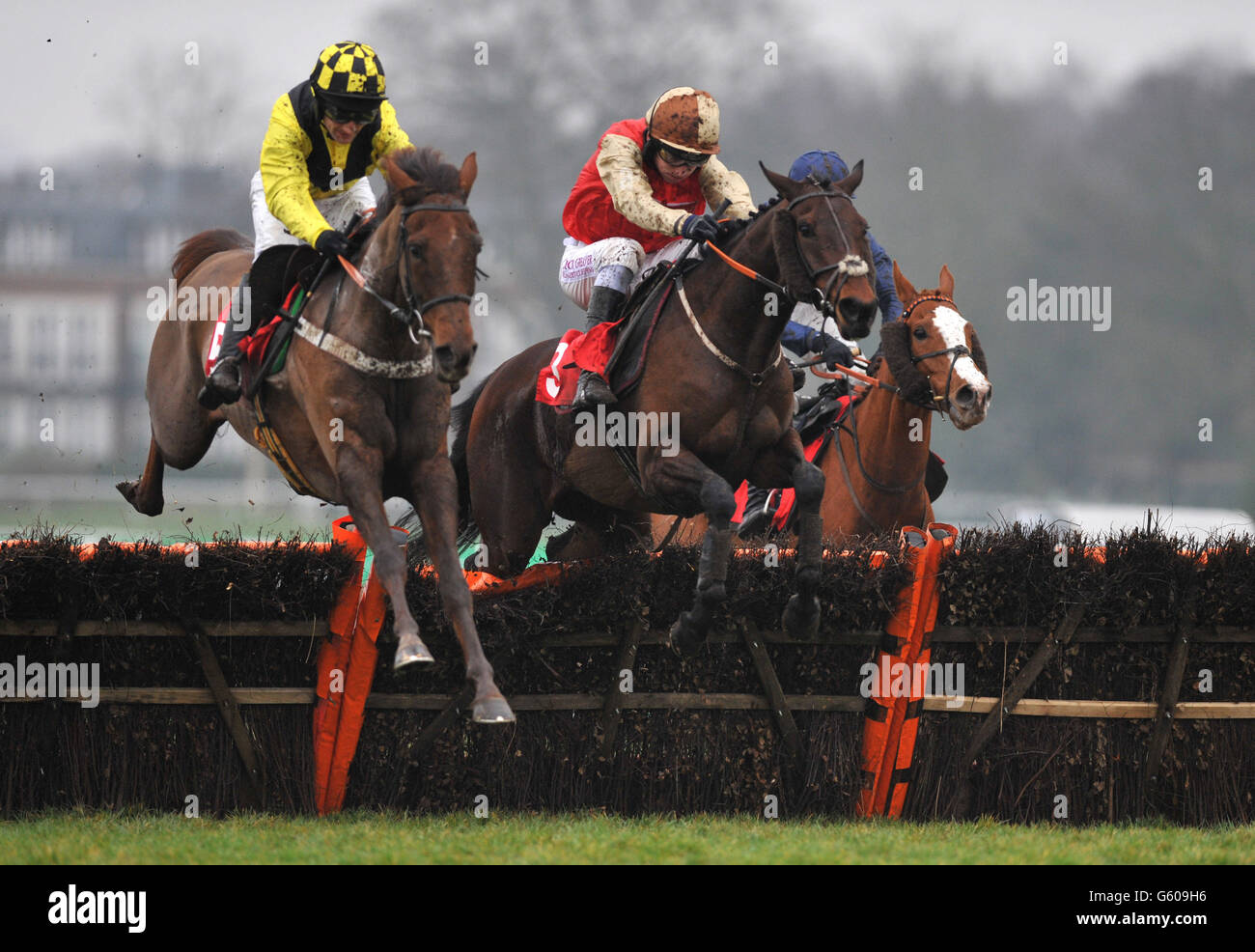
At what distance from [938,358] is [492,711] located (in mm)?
3313

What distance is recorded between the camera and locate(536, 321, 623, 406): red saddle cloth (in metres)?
7.38

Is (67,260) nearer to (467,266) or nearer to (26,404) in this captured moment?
(26,404)

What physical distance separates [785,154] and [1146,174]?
32.1 ft

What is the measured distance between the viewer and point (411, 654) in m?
5.52

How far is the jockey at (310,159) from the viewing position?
651 cm

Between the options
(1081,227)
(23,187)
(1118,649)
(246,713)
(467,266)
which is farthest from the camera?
(1081,227)

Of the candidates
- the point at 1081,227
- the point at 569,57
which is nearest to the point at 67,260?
the point at 569,57

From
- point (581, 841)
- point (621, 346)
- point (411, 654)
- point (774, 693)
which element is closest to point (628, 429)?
point (621, 346)

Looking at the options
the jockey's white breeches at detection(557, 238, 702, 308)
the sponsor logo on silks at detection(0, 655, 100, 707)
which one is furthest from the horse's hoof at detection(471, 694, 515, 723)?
the jockey's white breeches at detection(557, 238, 702, 308)

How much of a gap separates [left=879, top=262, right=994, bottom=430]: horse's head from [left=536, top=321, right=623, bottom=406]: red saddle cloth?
148cm

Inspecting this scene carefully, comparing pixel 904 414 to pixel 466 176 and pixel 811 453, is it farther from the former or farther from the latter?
pixel 466 176

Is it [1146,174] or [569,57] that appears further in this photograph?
[1146,174]

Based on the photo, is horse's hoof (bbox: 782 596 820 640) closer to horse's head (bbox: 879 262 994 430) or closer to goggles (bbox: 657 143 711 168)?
horse's head (bbox: 879 262 994 430)

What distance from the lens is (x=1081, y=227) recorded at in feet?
120
